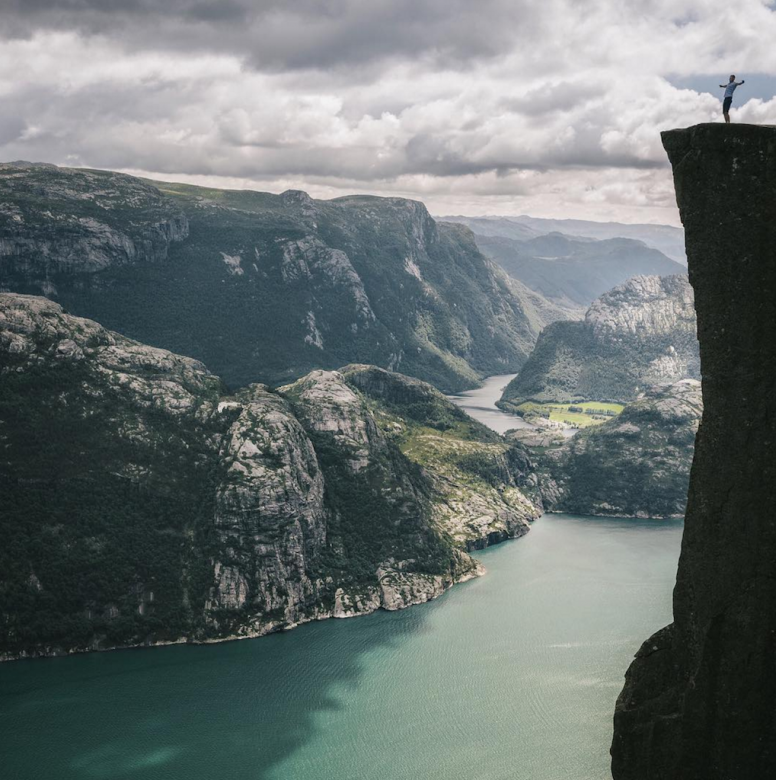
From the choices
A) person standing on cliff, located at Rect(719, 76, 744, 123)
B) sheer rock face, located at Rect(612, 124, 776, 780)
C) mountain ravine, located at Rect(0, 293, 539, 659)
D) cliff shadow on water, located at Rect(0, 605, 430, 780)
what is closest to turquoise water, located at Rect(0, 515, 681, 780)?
cliff shadow on water, located at Rect(0, 605, 430, 780)

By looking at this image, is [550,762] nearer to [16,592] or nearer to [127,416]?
[16,592]

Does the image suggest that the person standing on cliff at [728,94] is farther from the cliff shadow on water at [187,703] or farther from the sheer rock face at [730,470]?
the cliff shadow on water at [187,703]

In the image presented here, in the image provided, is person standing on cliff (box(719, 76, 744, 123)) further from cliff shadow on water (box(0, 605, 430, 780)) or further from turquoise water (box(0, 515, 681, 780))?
cliff shadow on water (box(0, 605, 430, 780))

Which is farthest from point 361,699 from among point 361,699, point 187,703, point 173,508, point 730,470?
point 730,470

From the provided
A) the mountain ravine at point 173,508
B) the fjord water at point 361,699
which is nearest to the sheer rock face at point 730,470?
the fjord water at point 361,699

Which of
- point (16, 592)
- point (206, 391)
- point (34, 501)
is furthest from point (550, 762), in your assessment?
point (206, 391)
